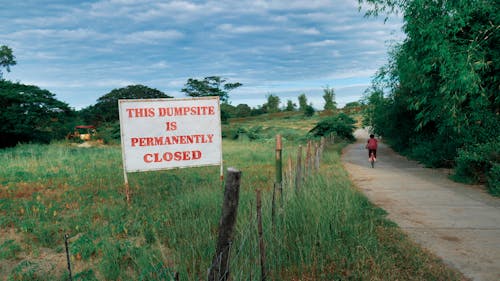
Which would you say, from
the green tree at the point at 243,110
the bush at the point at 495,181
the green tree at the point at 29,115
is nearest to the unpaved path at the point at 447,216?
the bush at the point at 495,181

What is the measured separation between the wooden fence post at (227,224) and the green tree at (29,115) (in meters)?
33.0

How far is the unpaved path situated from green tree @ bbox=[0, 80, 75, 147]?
2930 centimetres

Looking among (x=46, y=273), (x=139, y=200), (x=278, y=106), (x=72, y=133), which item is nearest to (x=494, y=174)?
(x=139, y=200)

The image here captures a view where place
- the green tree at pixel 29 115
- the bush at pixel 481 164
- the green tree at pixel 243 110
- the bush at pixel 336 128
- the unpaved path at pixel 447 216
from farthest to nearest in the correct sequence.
Answer: 1. the green tree at pixel 243 110
2. the bush at pixel 336 128
3. the green tree at pixel 29 115
4. the bush at pixel 481 164
5. the unpaved path at pixel 447 216

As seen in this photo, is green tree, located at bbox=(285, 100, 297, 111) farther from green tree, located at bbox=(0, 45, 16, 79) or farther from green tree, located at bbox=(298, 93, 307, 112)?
green tree, located at bbox=(0, 45, 16, 79)

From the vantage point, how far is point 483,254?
5.23 metres

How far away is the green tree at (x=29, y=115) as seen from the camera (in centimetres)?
2975

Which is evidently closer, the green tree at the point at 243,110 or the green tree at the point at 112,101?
the green tree at the point at 112,101

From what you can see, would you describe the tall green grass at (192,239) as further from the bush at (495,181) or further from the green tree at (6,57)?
the green tree at (6,57)

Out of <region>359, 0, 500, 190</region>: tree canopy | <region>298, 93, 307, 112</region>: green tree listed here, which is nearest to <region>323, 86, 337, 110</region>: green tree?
<region>298, 93, 307, 112</region>: green tree

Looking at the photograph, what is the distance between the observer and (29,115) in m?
30.7

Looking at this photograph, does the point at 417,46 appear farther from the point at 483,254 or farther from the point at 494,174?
the point at 483,254

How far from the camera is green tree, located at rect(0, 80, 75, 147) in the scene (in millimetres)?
29750

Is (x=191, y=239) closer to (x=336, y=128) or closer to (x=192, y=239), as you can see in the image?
(x=192, y=239)
